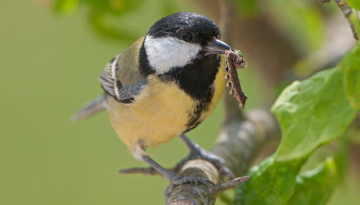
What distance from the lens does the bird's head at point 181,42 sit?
1.07 m

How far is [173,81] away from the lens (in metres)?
1.16

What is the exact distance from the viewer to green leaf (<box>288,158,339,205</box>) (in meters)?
1.00

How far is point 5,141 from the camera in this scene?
3689 mm

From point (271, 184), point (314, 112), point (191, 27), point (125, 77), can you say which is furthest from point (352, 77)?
point (125, 77)

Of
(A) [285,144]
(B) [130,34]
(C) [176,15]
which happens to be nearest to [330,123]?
(A) [285,144]

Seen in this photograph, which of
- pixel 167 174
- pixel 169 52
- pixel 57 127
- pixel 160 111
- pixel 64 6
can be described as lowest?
pixel 57 127

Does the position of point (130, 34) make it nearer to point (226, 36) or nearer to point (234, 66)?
point (226, 36)

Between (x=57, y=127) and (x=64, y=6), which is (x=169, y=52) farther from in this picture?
(x=57, y=127)

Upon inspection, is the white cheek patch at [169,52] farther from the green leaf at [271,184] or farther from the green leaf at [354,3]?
the green leaf at [354,3]

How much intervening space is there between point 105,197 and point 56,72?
1.04 m

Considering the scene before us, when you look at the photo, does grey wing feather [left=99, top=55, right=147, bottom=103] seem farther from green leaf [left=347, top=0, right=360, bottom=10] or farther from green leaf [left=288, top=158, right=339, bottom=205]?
green leaf [left=347, top=0, right=360, bottom=10]

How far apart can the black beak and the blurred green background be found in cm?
183

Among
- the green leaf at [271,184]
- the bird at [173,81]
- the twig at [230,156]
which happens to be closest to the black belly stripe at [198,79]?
the bird at [173,81]

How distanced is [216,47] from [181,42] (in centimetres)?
9
